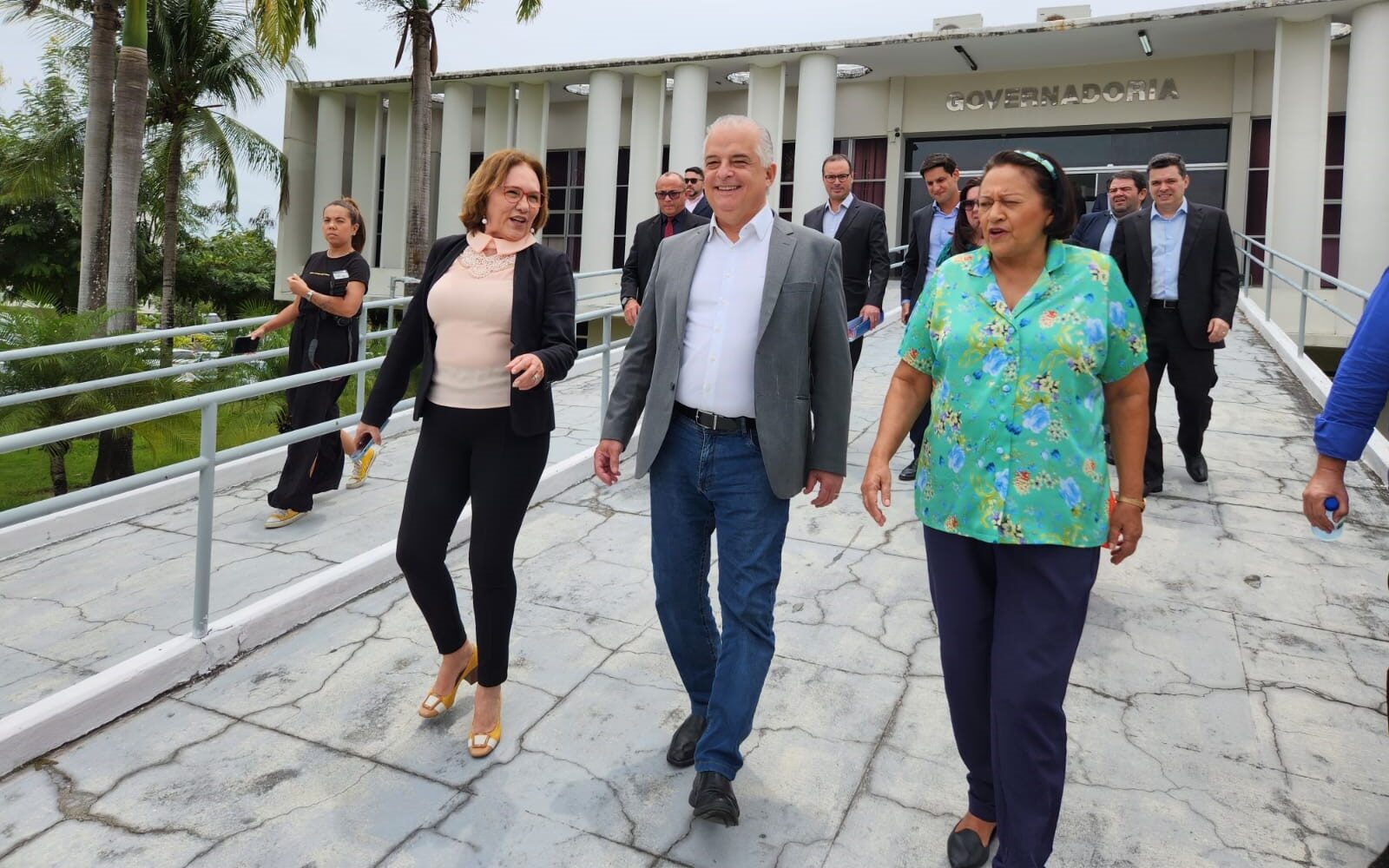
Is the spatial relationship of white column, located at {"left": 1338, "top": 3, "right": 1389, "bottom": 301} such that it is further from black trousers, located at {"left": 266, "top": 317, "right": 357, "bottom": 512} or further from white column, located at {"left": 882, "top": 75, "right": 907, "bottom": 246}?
black trousers, located at {"left": 266, "top": 317, "right": 357, "bottom": 512}

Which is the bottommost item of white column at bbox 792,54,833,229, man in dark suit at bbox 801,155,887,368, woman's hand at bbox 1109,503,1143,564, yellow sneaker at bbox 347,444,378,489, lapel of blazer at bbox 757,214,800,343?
yellow sneaker at bbox 347,444,378,489

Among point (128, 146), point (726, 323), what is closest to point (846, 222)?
point (726, 323)

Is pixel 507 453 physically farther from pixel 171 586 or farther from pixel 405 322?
pixel 171 586

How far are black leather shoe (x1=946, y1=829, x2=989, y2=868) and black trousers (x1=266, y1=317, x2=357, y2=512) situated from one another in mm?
4019

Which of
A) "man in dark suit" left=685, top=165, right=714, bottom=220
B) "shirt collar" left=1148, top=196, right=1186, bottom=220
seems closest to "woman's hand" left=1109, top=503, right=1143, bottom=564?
"shirt collar" left=1148, top=196, right=1186, bottom=220

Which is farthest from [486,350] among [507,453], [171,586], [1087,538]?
[171,586]

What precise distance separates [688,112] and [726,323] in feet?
58.1

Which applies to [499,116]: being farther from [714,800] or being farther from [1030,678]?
[1030,678]

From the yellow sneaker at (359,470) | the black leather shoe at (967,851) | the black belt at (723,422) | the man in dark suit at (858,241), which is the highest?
the man in dark suit at (858,241)

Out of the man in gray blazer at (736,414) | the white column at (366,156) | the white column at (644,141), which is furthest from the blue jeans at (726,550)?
the white column at (366,156)

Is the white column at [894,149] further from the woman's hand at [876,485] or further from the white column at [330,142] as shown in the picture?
the woman's hand at [876,485]

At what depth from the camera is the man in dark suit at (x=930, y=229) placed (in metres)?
5.77

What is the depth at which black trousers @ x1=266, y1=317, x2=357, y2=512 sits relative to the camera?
5.26 metres

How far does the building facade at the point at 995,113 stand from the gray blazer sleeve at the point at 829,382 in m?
14.8
